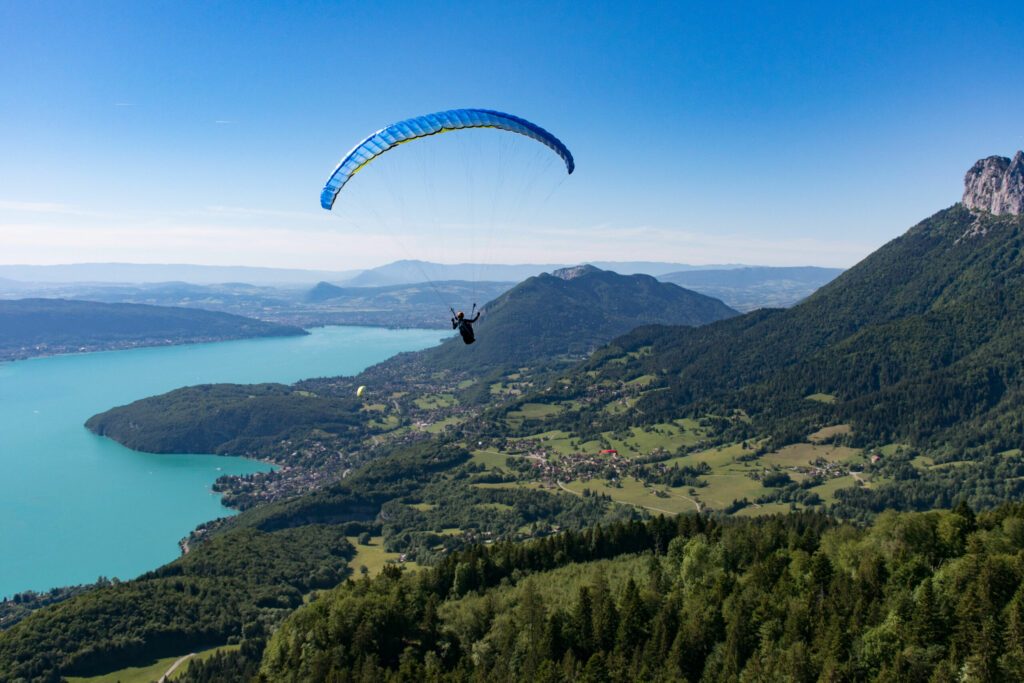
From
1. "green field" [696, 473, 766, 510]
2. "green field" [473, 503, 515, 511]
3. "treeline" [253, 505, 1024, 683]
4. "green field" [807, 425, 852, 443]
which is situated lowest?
"green field" [473, 503, 515, 511]

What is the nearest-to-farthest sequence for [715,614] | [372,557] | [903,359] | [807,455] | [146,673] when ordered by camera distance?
[715,614], [146,673], [372,557], [807,455], [903,359]

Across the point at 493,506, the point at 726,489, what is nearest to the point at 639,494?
the point at 726,489

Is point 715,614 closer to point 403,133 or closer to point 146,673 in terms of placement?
point 403,133

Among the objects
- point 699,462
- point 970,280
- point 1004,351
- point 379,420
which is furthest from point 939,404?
point 379,420

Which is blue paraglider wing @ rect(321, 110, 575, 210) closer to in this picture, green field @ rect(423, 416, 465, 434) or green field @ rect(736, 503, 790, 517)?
green field @ rect(736, 503, 790, 517)

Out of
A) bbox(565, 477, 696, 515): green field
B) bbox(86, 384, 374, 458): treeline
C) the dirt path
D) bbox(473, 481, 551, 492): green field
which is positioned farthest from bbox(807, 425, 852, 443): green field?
the dirt path

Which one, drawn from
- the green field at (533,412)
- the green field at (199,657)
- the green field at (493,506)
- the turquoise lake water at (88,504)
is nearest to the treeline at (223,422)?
the turquoise lake water at (88,504)

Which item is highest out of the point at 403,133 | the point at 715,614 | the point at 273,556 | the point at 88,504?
the point at 403,133
